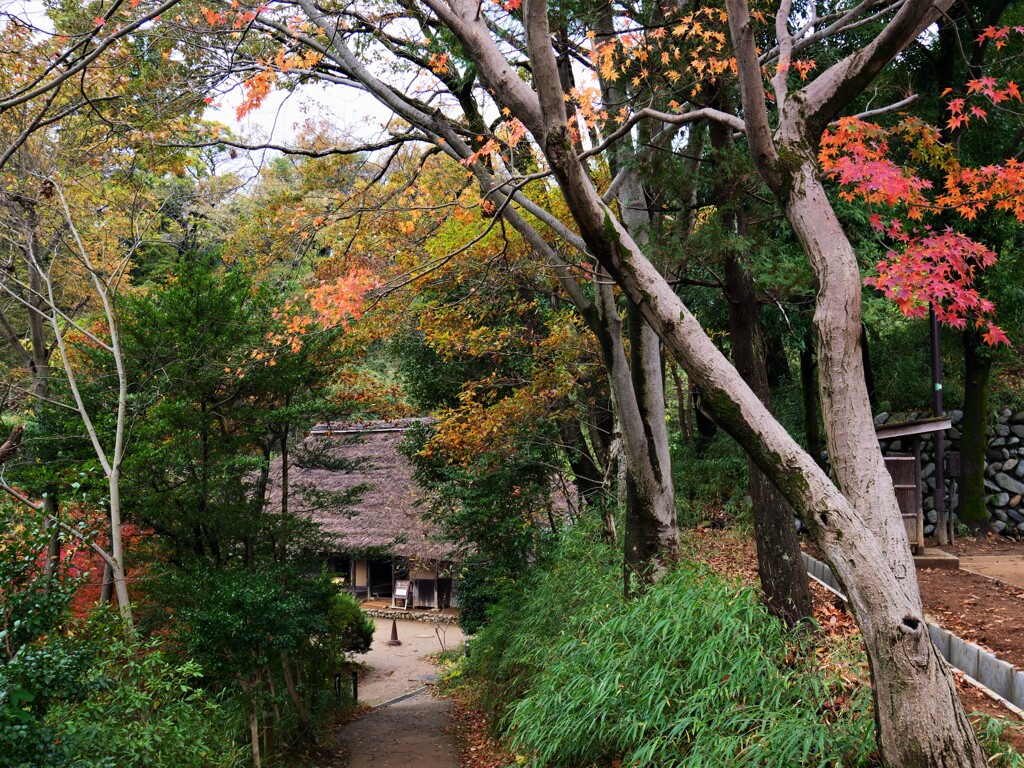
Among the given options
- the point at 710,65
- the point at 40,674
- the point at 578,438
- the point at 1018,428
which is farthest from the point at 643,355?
the point at 1018,428

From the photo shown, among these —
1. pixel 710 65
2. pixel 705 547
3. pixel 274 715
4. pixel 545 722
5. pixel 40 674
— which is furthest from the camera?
pixel 274 715

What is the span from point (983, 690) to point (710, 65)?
18.0ft

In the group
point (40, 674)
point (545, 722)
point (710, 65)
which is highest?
point (710, 65)

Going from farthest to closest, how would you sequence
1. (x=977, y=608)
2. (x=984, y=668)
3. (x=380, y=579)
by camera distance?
(x=380, y=579) → (x=977, y=608) → (x=984, y=668)

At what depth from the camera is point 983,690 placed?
15.6 feet

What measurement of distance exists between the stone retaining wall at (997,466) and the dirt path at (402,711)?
7712 millimetres

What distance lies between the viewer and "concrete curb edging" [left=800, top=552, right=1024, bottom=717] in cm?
446

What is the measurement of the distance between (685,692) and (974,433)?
846cm

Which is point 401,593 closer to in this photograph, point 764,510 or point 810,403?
point 810,403

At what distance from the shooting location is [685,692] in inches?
199

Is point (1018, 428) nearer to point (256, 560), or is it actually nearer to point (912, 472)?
point (912, 472)

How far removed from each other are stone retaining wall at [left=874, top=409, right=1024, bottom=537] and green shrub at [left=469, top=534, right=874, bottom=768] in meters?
5.55

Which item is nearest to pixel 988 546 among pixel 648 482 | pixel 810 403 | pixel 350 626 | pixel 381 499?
pixel 810 403

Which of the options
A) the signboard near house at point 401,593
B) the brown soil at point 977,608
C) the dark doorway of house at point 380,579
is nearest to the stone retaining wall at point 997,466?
the brown soil at point 977,608
